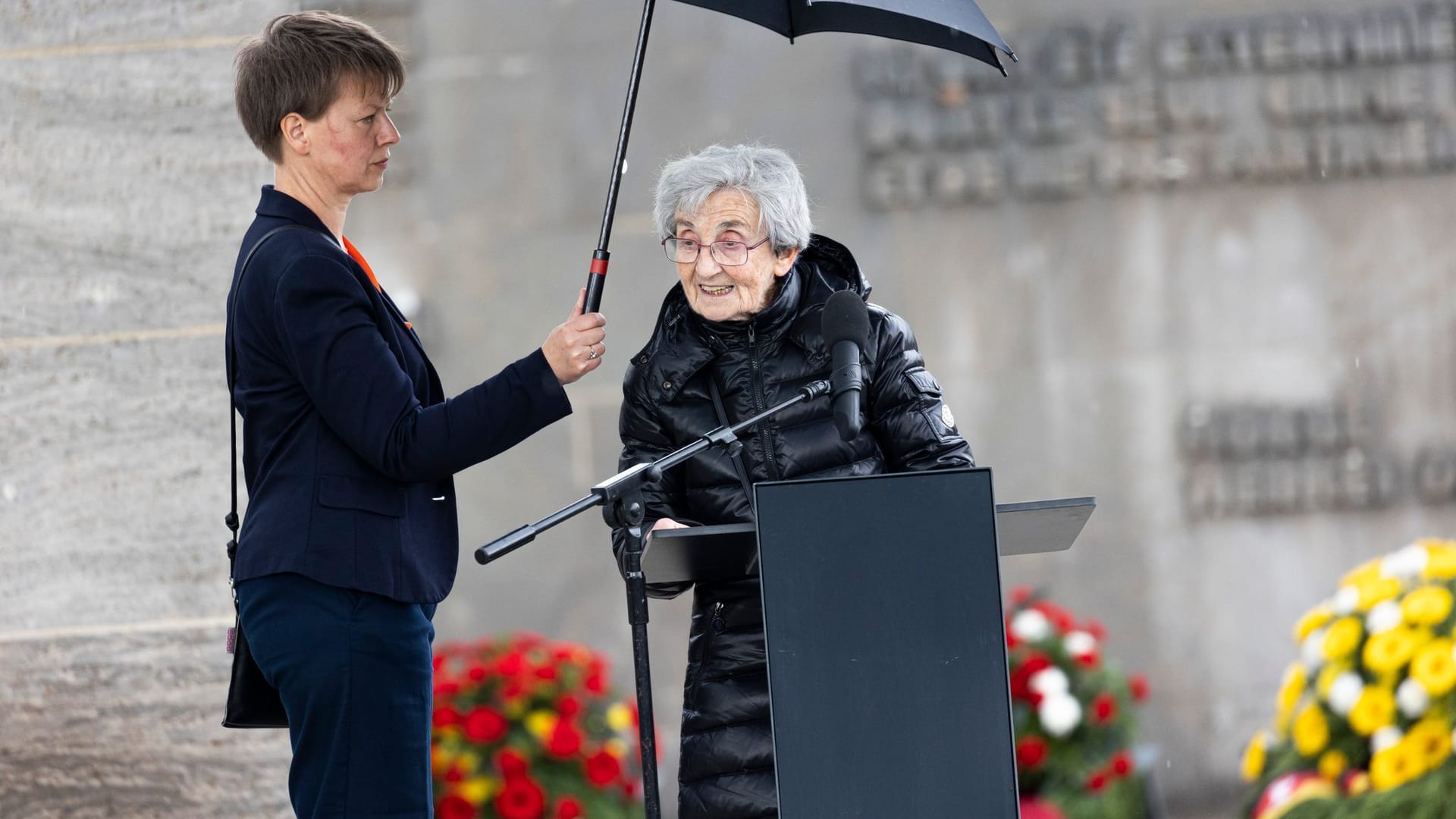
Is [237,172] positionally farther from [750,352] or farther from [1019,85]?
[1019,85]

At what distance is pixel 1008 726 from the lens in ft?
7.06

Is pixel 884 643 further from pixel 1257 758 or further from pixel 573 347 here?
pixel 1257 758

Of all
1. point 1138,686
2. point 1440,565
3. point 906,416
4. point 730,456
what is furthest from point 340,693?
point 1138,686

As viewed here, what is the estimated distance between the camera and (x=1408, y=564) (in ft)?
13.9

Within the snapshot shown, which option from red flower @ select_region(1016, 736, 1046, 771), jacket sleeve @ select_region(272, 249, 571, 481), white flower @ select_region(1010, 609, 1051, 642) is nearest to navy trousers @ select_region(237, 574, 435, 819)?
jacket sleeve @ select_region(272, 249, 571, 481)

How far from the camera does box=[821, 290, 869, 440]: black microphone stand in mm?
2287

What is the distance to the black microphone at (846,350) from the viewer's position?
229 centimetres

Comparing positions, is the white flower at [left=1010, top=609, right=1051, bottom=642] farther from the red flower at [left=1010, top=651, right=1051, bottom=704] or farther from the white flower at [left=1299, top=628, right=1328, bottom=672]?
the white flower at [left=1299, top=628, right=1328, bottom=672]

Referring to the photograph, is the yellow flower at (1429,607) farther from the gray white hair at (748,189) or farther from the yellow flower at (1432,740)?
the gray white hair at (748,189)

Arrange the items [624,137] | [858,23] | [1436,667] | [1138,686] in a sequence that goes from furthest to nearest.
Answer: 1. [1138,686]
2. [1436,667]
3. [858,23]
4. [624,137]

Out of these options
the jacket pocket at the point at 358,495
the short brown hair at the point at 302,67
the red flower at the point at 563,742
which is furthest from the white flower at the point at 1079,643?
the short brown hair at the point at 302,67

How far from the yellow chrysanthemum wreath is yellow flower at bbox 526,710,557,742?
2051mm

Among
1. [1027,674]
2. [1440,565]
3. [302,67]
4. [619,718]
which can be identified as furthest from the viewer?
[1027,674]

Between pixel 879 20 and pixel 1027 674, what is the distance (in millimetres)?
2345
